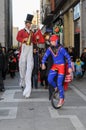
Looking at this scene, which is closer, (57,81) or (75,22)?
(57,81)

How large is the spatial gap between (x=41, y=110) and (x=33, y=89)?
211 inches

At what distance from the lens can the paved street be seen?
29.0 ft

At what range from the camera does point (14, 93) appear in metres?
14.8

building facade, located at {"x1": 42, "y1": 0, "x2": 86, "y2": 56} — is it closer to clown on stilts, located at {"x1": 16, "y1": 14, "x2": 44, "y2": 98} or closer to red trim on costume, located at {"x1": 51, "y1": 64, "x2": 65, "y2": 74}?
clown on stilts, located at {"x1": 16, "y1": 14, "x2": 44, "y2": 98}

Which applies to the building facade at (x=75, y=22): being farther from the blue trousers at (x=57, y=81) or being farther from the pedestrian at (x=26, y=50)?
the blue trousers at (x=57, y=81)

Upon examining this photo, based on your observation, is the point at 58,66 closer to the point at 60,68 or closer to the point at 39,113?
the point at 60,68

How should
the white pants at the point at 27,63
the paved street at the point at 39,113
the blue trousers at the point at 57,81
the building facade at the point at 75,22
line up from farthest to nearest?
the building facade at the point at 75,22 < the white pants at the point at 27,63 < the blue trousers at the point at 57,81 < the paved street at the point at 39,113

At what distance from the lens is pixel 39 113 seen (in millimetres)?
10383

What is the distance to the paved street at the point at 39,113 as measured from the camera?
8852 millimetres

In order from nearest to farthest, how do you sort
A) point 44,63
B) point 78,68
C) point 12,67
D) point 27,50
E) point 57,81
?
point 57,81 < point 44,63 < point 27,50 < point 78,68 < point 12,67

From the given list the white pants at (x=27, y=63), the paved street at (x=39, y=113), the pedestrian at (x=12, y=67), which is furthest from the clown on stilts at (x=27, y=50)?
the pedestrian at (x=12, y=67)

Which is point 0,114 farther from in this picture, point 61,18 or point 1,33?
point 61,18

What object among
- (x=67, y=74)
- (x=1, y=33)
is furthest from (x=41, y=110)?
(x=1, y=33)

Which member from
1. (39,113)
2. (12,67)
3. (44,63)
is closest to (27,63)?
(44,63)
